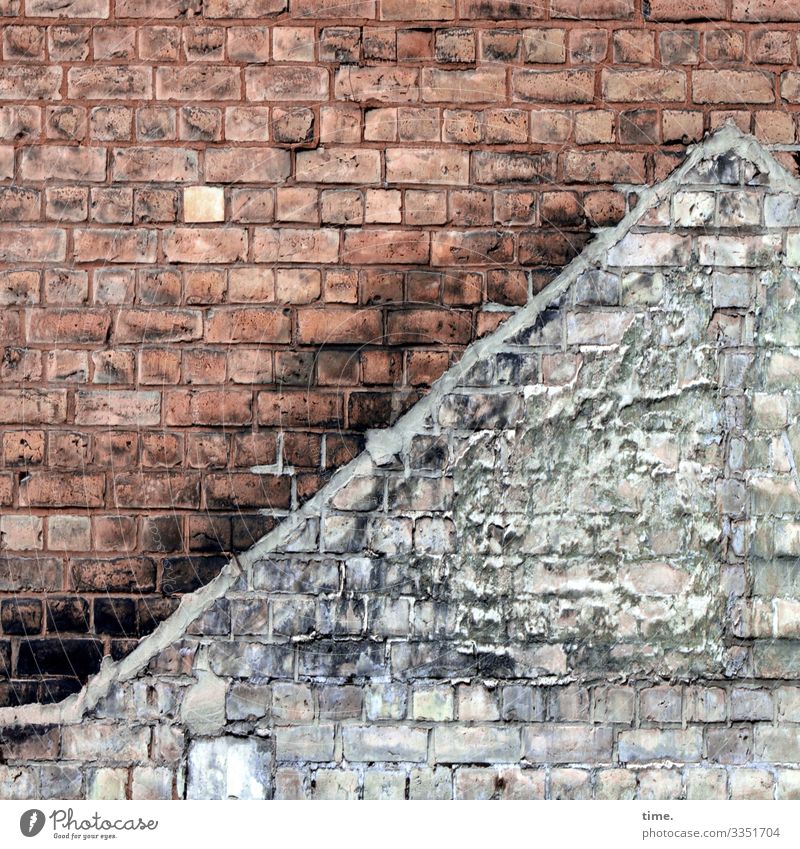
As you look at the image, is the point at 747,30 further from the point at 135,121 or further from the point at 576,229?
the point at 135,121

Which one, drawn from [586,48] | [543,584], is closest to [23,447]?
[543,584]

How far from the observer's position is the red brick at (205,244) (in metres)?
1.51

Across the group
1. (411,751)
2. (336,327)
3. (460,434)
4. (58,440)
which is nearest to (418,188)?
(336,327)

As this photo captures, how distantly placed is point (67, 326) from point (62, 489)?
362 mm

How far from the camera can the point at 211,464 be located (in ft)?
4.95

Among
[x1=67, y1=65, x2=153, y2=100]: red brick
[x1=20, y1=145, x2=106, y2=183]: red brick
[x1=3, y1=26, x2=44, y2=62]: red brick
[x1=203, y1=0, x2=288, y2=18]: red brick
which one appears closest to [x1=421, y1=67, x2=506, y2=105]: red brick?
[x1=203, y1=0, x2=288, y2=18]: red brick

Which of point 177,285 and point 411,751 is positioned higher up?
point 177,285

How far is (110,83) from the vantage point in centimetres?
152

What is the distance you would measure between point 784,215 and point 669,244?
262 mm

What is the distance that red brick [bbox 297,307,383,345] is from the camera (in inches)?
59.5

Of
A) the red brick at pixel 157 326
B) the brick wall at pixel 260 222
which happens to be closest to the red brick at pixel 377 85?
the brick wall at pixel 260 222

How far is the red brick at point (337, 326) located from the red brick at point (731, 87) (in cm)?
87

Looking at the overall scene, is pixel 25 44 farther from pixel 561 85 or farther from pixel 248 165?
pixel 561 85

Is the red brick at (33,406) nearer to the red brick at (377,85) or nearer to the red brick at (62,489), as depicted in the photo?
the red brick at (62,489)
